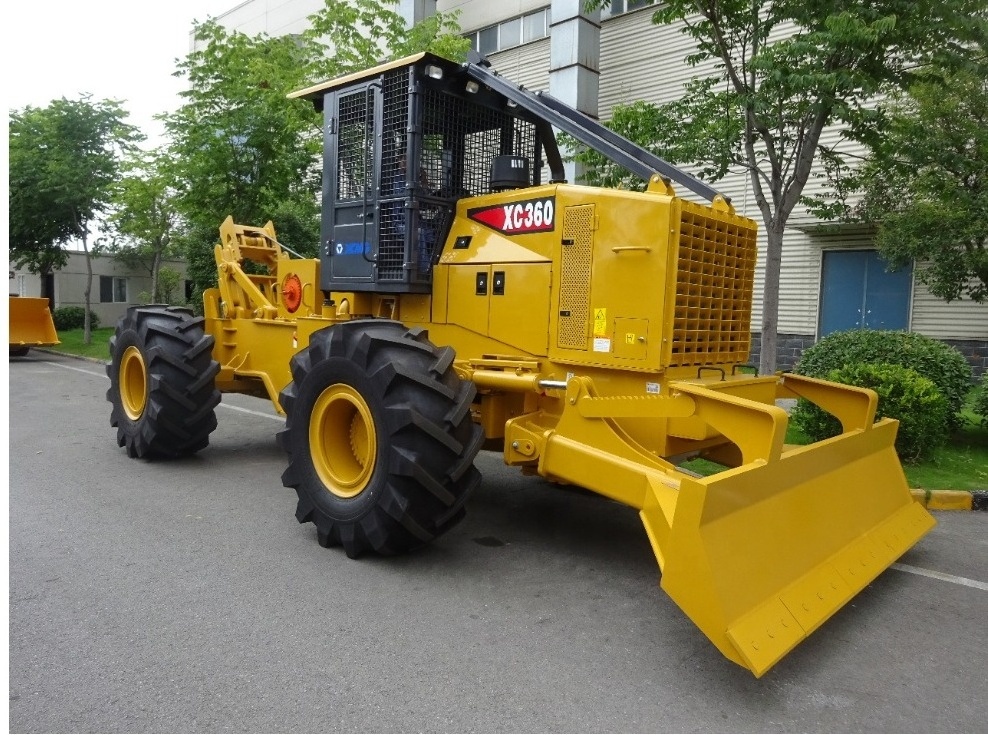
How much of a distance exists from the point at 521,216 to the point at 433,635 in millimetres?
2786

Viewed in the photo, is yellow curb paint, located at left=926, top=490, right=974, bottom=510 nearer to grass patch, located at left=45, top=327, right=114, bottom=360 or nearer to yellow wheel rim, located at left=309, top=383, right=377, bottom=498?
yellow wheel rim, located at left=309, top=383, right=377, bottom=498

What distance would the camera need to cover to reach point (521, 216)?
17.0 feet

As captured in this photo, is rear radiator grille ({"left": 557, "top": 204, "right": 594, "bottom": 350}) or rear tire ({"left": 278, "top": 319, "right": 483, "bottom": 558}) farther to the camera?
rear radiator grille ({"left": 557, "top": 204, "right": 594, "bottom": 350})

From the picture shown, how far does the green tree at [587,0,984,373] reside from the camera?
279 inches

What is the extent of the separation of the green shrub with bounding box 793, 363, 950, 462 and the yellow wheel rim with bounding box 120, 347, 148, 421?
6862mm

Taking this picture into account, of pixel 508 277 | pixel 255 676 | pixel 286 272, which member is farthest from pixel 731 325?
pixel 286 272

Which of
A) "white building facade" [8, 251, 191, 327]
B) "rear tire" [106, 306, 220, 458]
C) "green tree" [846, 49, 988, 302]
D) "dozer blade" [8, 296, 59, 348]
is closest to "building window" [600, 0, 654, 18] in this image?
"green tree" [846, 49, 988, 302]

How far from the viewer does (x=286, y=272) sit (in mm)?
7363

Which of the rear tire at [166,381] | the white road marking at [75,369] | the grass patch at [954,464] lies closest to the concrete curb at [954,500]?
the grass patch at [954,464]

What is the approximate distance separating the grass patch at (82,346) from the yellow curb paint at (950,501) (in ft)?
54.9

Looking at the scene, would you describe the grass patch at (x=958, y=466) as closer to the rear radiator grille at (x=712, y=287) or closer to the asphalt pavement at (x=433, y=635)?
the asphalt pavement at (x=433, y=635)

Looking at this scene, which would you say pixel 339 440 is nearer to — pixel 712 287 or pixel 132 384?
pixel 712 287

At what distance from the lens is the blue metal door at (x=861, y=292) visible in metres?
14.2

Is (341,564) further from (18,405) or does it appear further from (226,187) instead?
(226,187)
